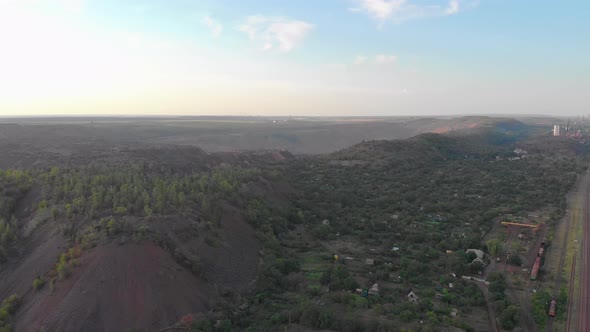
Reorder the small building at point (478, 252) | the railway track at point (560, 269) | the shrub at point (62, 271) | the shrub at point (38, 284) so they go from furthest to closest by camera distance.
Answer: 1. the small building at point (478, 252)
2. the railway track at point (560, 269)
3. the shrub at point (38, 284)
4. the shrub at point (62, 271)

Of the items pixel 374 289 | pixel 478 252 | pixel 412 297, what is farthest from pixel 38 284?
pixel 478 252

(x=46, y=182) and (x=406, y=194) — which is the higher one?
(x=46, y=182)

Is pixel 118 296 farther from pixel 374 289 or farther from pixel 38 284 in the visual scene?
pixel 374 289

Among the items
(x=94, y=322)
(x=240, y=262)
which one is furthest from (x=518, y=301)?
(x=94, y=322)

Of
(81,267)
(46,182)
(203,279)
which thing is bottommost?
(203,279)

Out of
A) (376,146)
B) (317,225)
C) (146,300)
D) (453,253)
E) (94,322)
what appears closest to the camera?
(94,322)

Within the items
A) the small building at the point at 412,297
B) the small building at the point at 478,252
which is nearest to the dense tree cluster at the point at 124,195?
the small building at the point at 412,297

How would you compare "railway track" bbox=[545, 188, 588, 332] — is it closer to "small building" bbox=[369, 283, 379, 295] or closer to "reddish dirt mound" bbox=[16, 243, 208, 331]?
"small building" bbox=[369, 283, 379, 295]

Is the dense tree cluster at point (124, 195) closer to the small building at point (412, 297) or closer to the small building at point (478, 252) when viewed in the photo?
the small building at point (412, 297)

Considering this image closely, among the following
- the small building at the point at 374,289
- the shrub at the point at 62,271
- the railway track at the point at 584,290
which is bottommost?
the railway track at the point at 584,290

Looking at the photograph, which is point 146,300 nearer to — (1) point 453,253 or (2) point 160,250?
(2) point 160,250
